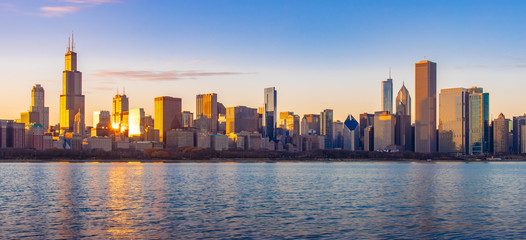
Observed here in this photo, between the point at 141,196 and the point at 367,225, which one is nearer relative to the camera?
the point at 367,225

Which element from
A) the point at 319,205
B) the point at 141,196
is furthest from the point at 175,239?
the point at 141,196

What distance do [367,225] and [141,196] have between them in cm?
3389

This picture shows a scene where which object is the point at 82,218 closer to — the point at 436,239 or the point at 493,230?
the point at 436,239

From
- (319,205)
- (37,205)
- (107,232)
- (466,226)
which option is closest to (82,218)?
(107,232)

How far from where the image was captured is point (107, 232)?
4172cm

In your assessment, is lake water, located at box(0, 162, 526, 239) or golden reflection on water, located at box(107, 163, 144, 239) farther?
golden reflection on water, located at box(107, 163, 144, 239)

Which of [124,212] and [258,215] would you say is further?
[124,212]

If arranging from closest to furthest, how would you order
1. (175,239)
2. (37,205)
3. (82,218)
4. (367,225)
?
(175,239)
(367,225)
(82,218)
(37,205)

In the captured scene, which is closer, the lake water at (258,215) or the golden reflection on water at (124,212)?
the lake water at (258,215)

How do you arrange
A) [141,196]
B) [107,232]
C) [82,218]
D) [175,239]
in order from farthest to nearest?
[141,196] → [82,218] → [107,232] → [175,239]

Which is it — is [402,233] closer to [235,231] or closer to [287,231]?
[287,231]

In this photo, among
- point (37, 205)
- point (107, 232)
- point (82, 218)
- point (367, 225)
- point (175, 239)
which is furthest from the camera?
point (37, 205)

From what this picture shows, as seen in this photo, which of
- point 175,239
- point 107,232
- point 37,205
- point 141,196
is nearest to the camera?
point 175,239

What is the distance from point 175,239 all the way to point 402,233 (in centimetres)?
1704
